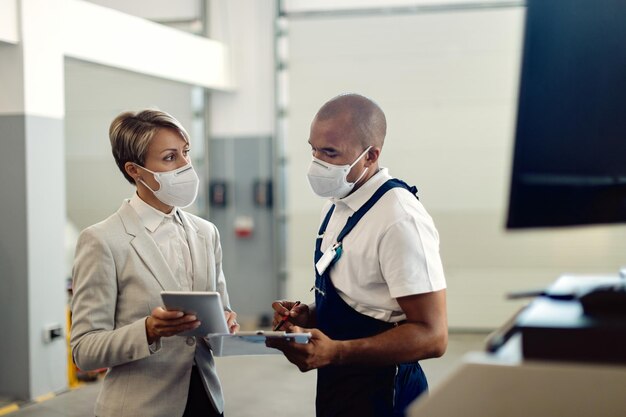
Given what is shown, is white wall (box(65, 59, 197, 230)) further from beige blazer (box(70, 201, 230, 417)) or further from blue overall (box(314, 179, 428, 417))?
blue overall (box(314, 179, 428, 417))

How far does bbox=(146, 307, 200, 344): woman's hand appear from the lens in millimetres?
1896

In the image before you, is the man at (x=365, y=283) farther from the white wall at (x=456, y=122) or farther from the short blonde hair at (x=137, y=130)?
the white wall at (x=456, y=122)

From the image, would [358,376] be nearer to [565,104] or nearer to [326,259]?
[326,259]

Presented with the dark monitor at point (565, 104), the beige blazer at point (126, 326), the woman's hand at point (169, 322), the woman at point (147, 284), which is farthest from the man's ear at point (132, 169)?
the dark monitor at point (565, 104)

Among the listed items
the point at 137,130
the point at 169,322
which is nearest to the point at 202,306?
the point at 169,322

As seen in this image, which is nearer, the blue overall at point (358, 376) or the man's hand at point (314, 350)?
the man's hand at point (314, 350)

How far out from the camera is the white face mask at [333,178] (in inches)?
85.8

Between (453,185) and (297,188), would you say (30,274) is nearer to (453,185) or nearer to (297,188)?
(297,188)

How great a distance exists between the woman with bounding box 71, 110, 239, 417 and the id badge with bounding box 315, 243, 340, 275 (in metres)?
0.36

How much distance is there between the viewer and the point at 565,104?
0.99 meters

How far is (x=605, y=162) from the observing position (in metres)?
1.00

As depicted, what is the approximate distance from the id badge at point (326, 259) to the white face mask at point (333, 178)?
0.72 ft

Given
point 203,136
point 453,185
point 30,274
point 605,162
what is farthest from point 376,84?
point 605,162

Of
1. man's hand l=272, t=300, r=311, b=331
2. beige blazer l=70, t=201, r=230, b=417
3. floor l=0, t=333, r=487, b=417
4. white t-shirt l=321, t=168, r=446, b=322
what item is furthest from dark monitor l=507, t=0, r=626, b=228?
floor l=0, t=333, r=487, b=417
